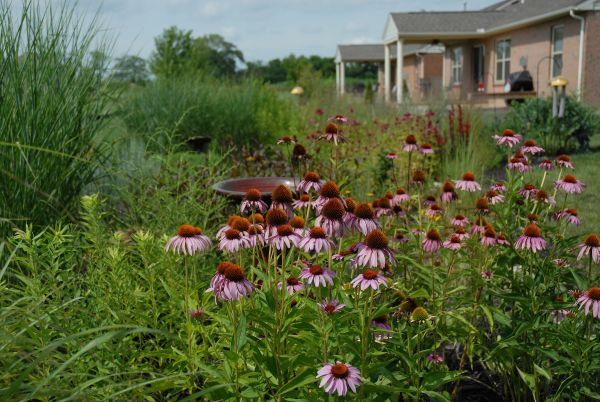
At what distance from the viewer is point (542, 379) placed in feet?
8.81

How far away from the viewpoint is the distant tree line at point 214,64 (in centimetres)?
1373

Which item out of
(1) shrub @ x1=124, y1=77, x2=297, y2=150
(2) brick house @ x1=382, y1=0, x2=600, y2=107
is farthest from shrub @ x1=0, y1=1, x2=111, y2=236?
(2) brick house @ x1=382, y1=0, x2=600, y2=107

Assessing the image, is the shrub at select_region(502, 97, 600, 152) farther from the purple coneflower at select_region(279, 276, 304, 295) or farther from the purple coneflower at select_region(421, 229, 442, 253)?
the purple coneflower at select_region(279, 276, 304, 295)

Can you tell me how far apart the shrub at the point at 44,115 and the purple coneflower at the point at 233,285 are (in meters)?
1.46

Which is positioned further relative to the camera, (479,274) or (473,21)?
(473,21)

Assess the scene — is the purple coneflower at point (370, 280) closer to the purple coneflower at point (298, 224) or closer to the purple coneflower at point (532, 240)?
the purple coneflower at point (298, 224)

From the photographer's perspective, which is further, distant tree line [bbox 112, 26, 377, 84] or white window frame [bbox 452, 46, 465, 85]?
white window frame [bbox 452, 46, 465, 85]

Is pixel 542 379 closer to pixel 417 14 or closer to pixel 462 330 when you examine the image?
pixel 462 330

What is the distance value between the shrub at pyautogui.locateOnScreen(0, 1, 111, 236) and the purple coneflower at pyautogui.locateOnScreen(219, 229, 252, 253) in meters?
1.24

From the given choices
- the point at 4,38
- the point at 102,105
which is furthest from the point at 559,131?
the point at 4,38

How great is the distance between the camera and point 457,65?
28.4 metres

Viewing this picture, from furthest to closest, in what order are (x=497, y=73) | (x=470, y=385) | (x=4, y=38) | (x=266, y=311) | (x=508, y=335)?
(x=497, y=73), (x=4, y=38), (x=470, y=385), (x=508, y=335), (x=266, y=311)

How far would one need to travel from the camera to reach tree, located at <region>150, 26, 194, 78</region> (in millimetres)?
19000

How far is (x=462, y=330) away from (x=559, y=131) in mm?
8857
